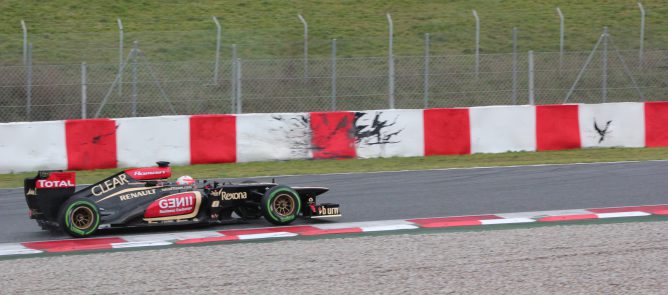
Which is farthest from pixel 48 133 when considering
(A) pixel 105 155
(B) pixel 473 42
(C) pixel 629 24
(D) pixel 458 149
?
(C) pixel 629 24

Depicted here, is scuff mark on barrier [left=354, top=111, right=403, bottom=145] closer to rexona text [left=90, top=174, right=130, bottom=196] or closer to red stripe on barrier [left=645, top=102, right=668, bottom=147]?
red stripe on barrier [left=645, top=102, right=668, bottom=147]

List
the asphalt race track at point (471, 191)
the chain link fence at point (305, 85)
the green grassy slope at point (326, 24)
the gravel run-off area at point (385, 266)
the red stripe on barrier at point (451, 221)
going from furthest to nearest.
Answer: the green grassy slope at point (326, 24) < the chain link fence at point (305, 85) < the asphalt race track at point (471, 191) < the red stripe on barrier at point (451, 221) < the gravel run-off area at point (385, 266)

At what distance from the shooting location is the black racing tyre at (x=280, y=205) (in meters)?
8.64

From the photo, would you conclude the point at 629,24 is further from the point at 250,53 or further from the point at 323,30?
the point at 250,53

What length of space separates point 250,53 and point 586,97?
735 centimetres

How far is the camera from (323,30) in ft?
80.0

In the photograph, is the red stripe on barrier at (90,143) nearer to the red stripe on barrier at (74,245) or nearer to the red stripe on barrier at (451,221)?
the red stripe on barrier at (74,245)

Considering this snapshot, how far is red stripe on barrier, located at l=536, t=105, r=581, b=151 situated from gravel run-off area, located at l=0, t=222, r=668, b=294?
668cm

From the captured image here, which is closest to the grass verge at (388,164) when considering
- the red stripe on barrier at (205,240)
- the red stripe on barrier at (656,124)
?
the red stripe on barrier at (656,124)

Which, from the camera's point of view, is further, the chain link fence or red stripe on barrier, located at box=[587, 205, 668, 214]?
the chain link fence

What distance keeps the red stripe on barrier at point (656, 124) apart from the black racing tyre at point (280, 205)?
823 cm

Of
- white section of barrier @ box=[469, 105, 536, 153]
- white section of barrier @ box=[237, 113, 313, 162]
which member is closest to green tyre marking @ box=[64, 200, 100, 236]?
white section of barrier @ box=[237, 113, 313, 162]

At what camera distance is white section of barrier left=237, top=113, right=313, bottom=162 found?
14016 mm

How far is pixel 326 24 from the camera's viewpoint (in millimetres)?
24875
